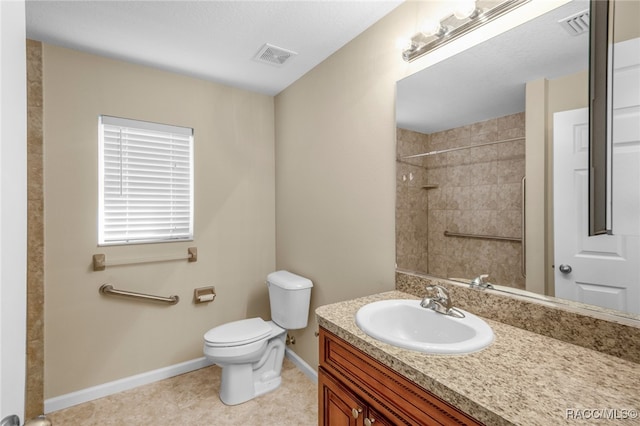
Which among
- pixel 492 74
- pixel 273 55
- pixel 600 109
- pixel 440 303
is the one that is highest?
pixel 273 55

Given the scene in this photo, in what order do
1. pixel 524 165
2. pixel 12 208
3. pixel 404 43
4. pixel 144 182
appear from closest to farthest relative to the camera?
pixel 12 208 < pixel 524 165 < pixel 404 43 < pixel 144 182

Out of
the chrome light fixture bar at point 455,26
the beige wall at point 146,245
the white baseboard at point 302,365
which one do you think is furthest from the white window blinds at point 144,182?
the chrome light fixture bar at point 455,26

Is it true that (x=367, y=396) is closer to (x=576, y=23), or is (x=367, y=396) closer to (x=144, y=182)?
(x=576, y=23)

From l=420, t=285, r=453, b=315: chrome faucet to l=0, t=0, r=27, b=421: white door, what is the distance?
1.28 m

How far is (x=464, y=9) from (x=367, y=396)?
5.32ft

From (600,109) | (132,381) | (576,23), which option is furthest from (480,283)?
(132,381)

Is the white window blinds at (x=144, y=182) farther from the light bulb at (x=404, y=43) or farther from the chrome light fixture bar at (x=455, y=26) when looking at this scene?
the chrome light fixture bar at (x=455, y=26)

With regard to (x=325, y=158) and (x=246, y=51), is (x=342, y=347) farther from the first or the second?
(x=246, y=51)

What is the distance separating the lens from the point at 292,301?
2.22m

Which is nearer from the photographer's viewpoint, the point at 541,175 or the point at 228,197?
the point at 541,175

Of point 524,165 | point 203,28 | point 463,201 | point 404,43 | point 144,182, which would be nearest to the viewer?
point 524,165

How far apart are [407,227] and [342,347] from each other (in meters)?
0.73

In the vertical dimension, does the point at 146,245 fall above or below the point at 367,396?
above

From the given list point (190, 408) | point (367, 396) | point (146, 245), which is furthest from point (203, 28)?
point (190, 408)
